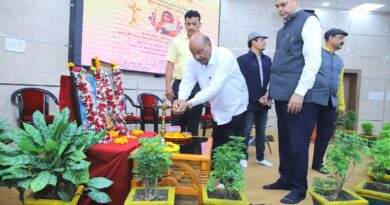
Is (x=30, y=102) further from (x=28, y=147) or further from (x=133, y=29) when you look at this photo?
(x=28, y=147)

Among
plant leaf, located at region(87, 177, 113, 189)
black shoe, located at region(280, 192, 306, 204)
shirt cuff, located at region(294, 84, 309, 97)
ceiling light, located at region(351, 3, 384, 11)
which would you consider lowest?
black shoe, located at region(280, 192, 306, 204)

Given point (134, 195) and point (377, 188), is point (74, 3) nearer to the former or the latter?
point (134, 195)

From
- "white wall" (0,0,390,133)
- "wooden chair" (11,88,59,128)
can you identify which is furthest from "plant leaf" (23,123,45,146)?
"white wall" (0,0,390,133)

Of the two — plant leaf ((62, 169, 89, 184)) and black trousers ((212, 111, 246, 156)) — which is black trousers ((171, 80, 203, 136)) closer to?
black trousers ((212, 111, 246, 156))

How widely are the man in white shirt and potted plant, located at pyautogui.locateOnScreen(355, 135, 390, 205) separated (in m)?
0.37

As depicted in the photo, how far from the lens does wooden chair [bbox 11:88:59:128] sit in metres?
2.88

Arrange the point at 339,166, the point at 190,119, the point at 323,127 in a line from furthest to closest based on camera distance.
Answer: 1. the point at 323,127
2. the point at 190,119
3. the point at 339,166

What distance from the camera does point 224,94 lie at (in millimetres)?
2307

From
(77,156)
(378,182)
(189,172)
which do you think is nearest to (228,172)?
(189,172)

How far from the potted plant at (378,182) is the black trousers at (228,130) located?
0.87 metres

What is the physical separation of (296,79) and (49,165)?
150 centimetres

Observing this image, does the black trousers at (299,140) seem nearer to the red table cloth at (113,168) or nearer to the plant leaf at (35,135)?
the red table cloth at (113,168)

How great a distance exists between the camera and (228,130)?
2.33 meters

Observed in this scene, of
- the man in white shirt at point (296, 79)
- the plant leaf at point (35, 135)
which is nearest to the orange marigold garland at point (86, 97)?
the plant leaf at point (35, 135)
